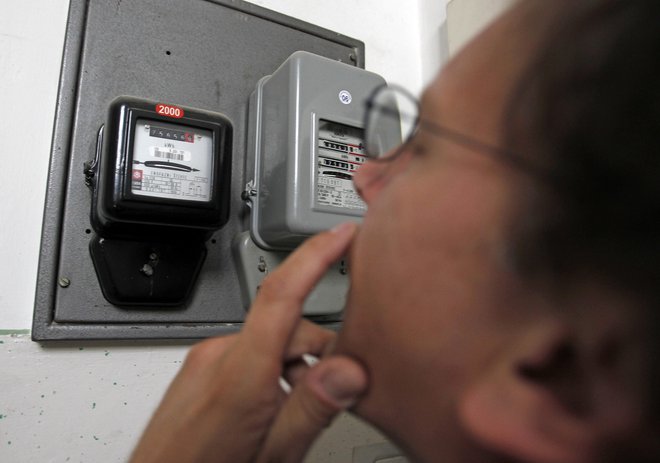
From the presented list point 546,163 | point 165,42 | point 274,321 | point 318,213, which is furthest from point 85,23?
point 546,163

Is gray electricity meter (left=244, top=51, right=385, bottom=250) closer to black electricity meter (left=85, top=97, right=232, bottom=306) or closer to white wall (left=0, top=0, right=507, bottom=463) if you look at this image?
black electricity meter (left=85, top=97, right=232, bottom=306)

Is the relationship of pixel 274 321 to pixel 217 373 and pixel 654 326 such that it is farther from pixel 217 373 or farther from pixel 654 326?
pixel 654 326

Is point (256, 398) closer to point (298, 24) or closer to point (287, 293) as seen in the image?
point (287, 293)

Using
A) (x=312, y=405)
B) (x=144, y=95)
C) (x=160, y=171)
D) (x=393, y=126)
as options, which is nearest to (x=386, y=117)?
(x=393, y=126)

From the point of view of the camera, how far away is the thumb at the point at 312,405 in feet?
1.26

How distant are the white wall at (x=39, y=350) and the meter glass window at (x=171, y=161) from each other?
17 centimetres

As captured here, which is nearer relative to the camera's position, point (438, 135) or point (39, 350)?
point (438, 135)

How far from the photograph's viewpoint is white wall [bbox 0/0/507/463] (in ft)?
2.12

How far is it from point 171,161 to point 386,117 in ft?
1.22

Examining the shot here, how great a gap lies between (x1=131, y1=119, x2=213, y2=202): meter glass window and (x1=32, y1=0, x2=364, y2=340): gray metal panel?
0.38 feet

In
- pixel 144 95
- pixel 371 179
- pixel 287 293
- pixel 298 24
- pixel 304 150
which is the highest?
pixel 298 24

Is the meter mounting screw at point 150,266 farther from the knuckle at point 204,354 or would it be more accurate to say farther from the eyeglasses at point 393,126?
the eyeglasses at point 393,126

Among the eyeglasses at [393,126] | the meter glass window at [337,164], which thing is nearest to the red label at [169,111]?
the meter glass window at [337,164]

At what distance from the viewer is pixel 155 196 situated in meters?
0.66
